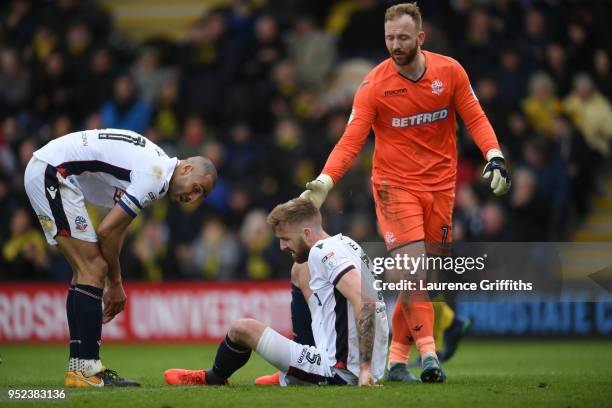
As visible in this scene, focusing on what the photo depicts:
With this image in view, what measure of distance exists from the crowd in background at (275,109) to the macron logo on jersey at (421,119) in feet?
19.0

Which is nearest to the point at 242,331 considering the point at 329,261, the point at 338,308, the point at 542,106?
the point at 338,308

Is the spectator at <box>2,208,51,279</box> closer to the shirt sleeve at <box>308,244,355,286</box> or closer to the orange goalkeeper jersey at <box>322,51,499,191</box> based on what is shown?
the orange goalkeeper jersey at <box>322,51,499,191</box>

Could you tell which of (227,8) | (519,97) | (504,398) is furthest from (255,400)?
(227,8)

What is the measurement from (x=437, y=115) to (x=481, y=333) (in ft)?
22.7

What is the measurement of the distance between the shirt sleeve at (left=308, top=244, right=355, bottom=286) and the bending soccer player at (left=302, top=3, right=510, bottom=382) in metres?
0.97

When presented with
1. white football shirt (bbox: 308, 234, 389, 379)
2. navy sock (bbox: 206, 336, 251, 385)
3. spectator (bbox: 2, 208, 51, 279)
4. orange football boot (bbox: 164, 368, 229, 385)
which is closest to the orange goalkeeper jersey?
white football shirt (bbox: 308, 234, 389, 379)

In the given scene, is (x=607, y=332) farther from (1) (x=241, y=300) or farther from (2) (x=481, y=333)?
(1) (x=241, y=300)

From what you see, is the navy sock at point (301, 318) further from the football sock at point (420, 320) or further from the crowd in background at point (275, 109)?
the crowd in background at point (275, 109)

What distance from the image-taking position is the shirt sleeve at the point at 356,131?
8.55 m

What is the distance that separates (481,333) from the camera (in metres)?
15.1

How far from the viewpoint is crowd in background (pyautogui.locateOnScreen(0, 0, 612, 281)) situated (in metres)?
15.1

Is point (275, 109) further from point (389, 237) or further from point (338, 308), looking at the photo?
point (338, 308)

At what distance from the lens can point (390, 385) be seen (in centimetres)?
820

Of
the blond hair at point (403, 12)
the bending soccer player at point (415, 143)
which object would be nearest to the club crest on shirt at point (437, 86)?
the bending soccer player at point (415, 143)
